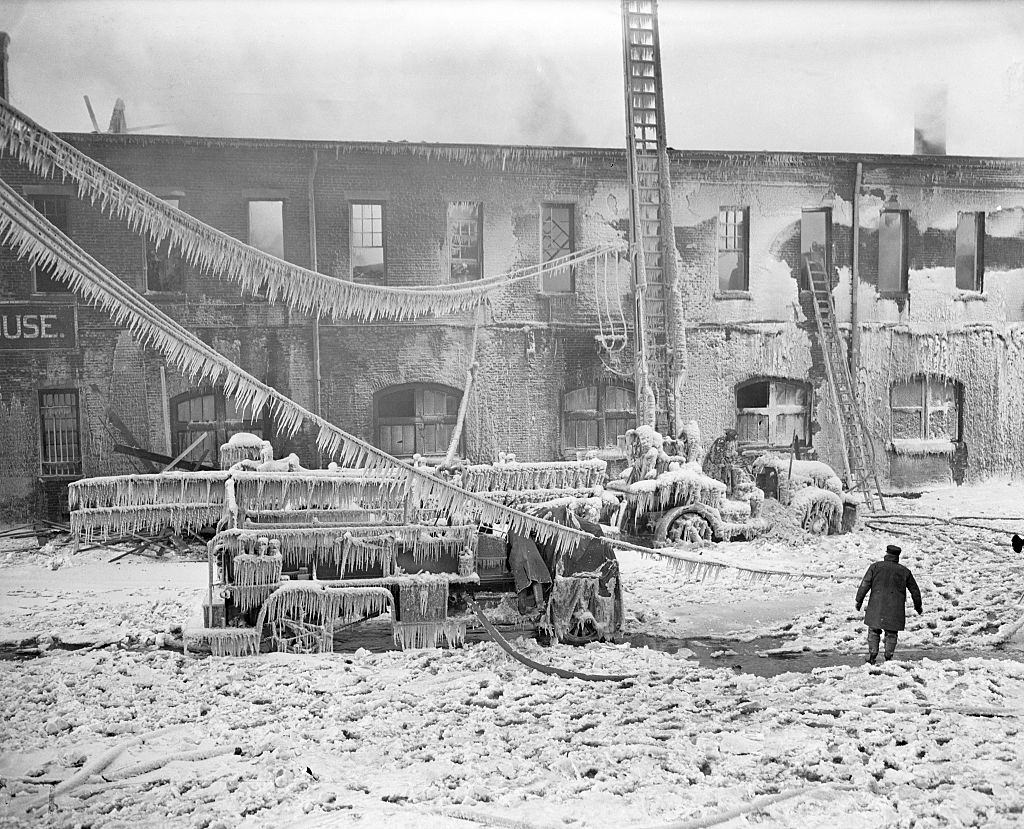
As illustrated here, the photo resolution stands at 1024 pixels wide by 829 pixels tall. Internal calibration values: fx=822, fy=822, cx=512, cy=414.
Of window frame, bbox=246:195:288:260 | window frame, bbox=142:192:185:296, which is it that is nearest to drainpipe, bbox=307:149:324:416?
window frame, bbox=246:195:288:260

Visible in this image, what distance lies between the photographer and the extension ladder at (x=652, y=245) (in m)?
4.06

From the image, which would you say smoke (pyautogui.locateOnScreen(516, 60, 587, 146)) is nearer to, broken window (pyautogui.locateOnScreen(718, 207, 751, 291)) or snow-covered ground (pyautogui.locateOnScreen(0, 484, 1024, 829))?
broken window (pyautogui.locateOnScreen(718, 207, 751, 291))

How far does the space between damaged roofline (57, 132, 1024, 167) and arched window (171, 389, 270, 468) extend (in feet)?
3.73

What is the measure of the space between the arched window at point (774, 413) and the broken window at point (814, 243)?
530mm

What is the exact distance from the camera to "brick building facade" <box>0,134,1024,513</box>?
3.68 meters

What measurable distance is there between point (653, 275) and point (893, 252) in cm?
127

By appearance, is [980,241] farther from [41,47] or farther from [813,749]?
[41,47]

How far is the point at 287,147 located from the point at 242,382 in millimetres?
1104

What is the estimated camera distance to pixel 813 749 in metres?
3.16

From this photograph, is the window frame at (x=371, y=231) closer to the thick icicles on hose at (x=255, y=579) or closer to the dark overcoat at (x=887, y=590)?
the thick icicles on hose at (x=255, y=579)

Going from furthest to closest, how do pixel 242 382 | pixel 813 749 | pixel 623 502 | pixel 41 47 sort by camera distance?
pixel 623 502, pixel 242 382, pixel 41 47, pixel 813 749

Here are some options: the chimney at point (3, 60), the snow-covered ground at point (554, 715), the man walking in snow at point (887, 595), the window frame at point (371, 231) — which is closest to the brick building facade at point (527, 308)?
the window frame at point (371, 231)

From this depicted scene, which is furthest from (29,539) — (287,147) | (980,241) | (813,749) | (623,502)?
(980,241)

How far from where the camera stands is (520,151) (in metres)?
3.99
